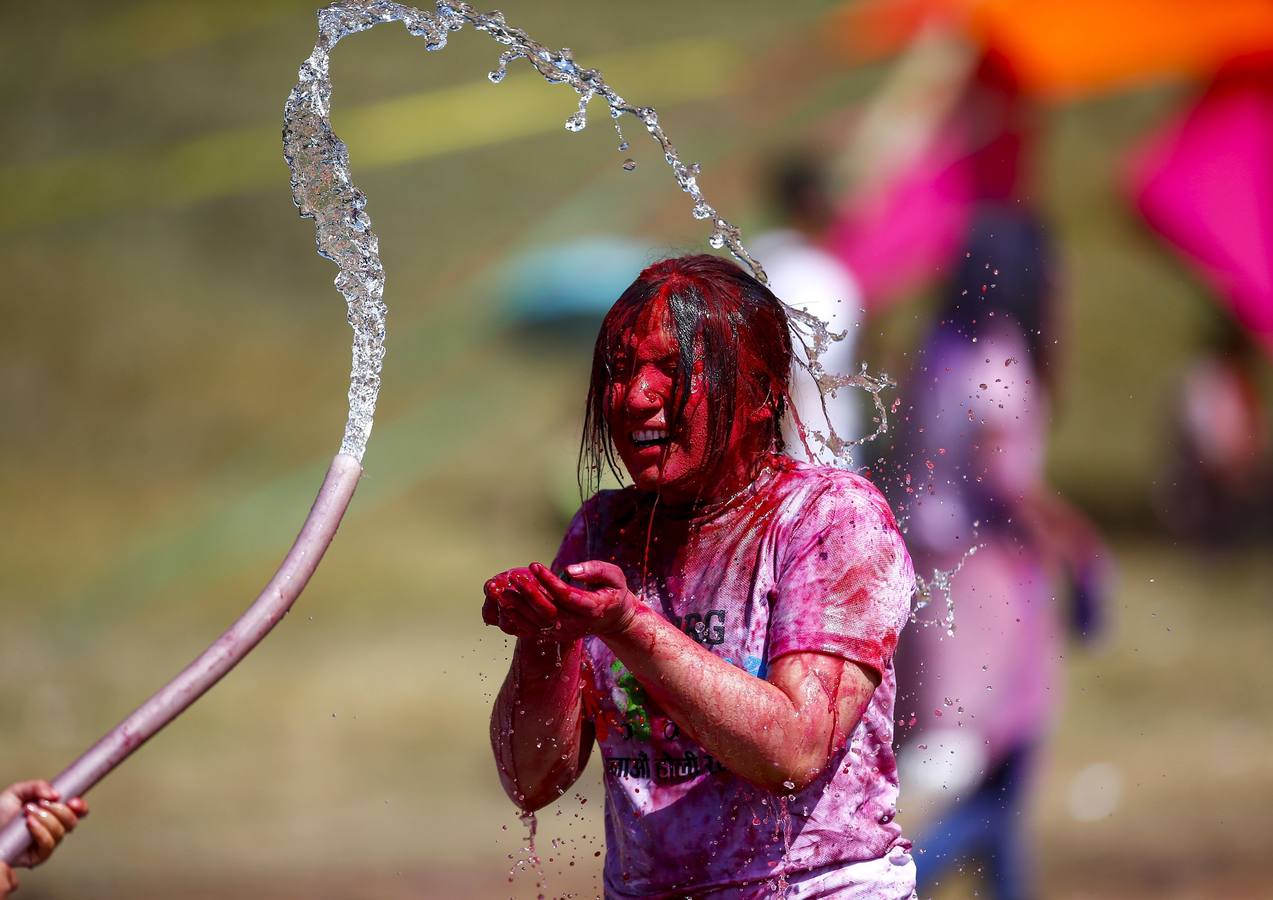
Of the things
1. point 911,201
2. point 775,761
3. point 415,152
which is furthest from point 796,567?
point 415,152

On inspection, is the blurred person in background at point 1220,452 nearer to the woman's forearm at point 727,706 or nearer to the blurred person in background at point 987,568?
the blurred person in background at point 987,568

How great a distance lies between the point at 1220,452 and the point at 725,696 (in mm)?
7981

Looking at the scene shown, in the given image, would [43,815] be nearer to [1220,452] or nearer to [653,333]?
[653,333]

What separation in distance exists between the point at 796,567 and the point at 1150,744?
4933 millimetres

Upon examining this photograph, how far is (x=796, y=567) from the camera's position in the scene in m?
1.74

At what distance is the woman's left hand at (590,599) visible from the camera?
60.9 inches

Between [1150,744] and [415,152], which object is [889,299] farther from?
[415,152]

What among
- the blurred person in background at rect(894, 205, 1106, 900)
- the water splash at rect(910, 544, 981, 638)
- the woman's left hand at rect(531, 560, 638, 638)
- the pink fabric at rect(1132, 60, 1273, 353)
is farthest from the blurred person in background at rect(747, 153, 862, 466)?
the woman's left hand at rect(531, 560, 638, 638)

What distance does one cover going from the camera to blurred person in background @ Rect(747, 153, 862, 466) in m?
4.52

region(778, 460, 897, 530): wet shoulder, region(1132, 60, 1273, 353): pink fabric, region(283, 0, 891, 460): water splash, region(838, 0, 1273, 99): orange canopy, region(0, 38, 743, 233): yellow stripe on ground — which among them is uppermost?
region(0, 38, 743, 233): yellow stripe on ground

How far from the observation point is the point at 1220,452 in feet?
29.3

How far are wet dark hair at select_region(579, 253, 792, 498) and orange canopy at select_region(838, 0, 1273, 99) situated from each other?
21.0 ft

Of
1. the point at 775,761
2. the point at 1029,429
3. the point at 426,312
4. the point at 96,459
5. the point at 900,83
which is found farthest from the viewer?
the point at 426,312

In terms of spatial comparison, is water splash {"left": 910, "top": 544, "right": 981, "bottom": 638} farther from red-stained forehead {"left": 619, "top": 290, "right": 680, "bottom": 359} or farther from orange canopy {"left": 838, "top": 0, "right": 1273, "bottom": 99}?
orange canopy {"left": 838, "top": 0, "right": 1273, "bottom": 99}
